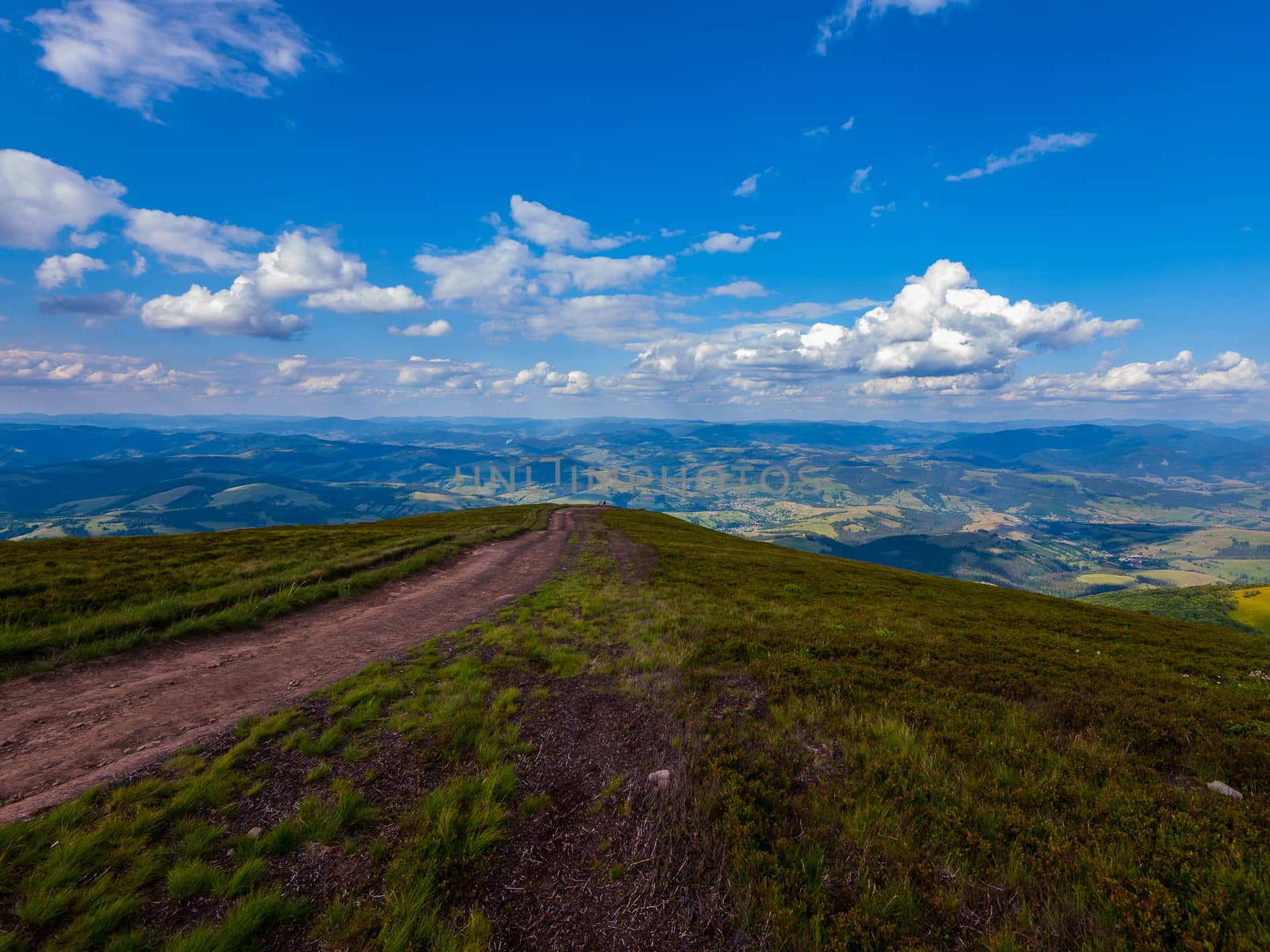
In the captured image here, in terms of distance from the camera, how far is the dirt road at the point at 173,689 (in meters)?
8.22

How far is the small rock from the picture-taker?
7.94 m

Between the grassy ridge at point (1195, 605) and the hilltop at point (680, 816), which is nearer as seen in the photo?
the hilltop at point (680, 816)

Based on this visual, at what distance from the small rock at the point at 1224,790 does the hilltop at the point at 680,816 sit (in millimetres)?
244

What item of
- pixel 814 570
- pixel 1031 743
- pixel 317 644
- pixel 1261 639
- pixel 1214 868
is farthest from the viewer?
pixel 814 570

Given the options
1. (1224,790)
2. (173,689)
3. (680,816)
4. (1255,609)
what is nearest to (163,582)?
(173,689)

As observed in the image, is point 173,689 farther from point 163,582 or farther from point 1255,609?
point 1255,609

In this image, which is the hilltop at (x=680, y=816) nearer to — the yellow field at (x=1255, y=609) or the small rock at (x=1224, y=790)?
the small rock at (x=1224, y=790)

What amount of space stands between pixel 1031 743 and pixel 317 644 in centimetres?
2028

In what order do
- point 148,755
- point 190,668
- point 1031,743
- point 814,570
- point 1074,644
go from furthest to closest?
1. point 814,570
2. point 1074,644
3. point 190,668
4. point 1031,743
5. point 148,755

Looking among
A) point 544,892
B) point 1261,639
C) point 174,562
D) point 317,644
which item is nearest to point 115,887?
point 544,892

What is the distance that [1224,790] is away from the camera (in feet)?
26.9

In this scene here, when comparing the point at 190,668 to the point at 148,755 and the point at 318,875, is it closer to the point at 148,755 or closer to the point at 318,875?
the point at 148,755

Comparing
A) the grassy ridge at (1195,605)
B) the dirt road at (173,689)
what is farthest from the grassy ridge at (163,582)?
the grassy ridge at (1195,605)

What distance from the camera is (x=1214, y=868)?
19.5 feet
